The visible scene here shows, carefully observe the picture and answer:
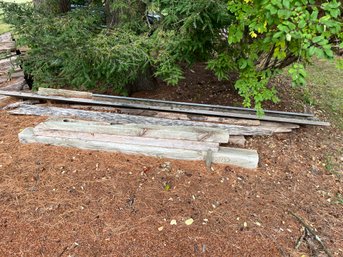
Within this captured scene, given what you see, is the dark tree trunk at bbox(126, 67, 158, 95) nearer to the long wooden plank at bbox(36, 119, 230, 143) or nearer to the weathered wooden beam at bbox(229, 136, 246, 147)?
the long wooden plank at bbox(36, 119, 230, 143)

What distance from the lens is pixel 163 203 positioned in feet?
8.82

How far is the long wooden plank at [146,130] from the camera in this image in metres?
3.20

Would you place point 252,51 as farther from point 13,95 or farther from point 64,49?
point 13,95

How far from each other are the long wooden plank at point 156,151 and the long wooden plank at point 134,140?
37 mm

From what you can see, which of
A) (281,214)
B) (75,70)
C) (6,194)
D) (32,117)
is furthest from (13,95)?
(281,214)

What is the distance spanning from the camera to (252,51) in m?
3.04

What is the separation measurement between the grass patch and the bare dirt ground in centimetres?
126

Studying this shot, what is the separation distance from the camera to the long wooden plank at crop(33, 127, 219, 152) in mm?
3156

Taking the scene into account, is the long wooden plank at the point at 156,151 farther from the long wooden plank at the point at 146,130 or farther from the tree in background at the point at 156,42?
the tree in background at the point at 156,42

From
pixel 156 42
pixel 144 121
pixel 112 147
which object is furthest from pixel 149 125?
pixel 156 42

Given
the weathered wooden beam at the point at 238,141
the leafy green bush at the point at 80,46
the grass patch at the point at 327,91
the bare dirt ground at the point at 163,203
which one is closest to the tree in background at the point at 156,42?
the leafy green bush at the point at 80,46

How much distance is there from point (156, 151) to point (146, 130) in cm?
28

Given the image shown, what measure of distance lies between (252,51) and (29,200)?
2.59 meters

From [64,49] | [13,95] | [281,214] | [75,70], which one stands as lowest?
[281,214]
